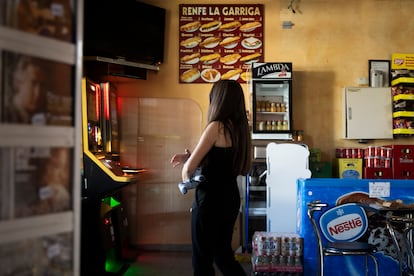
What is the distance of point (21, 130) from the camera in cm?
153

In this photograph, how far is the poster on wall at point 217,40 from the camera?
18.6 feet

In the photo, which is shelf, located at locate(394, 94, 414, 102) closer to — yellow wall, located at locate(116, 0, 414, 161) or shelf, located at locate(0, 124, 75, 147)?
yellow wall, located at locate(116, 0, 414, 161)

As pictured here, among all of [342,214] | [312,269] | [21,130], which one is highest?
[21,130]

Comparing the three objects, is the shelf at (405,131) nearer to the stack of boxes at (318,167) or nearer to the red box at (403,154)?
the red box at (403,154)

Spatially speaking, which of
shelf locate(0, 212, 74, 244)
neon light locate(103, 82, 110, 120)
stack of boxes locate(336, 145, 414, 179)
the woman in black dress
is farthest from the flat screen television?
shelf locate(0, 212, 74, 244)

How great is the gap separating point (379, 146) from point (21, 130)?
4.89m

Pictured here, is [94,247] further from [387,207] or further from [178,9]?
[178,9]

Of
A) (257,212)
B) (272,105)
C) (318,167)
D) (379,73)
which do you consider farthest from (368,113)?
(257,212)

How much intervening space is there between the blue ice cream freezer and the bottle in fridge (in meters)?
1.64

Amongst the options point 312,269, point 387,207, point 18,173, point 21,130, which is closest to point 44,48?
point 21,130

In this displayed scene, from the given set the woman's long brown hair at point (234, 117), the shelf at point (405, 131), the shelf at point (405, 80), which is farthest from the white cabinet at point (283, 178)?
the woman's long brown hair at point (234, 117)

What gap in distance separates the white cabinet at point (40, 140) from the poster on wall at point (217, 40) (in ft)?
13.1

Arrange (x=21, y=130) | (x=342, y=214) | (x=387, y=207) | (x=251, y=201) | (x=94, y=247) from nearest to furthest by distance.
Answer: (x=21, y=130)
(x=387, y=207)
(x=342, y=214)
(x=94, y=247)
(x=251, y=201)

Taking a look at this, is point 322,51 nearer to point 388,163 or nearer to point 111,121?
point 388,163
